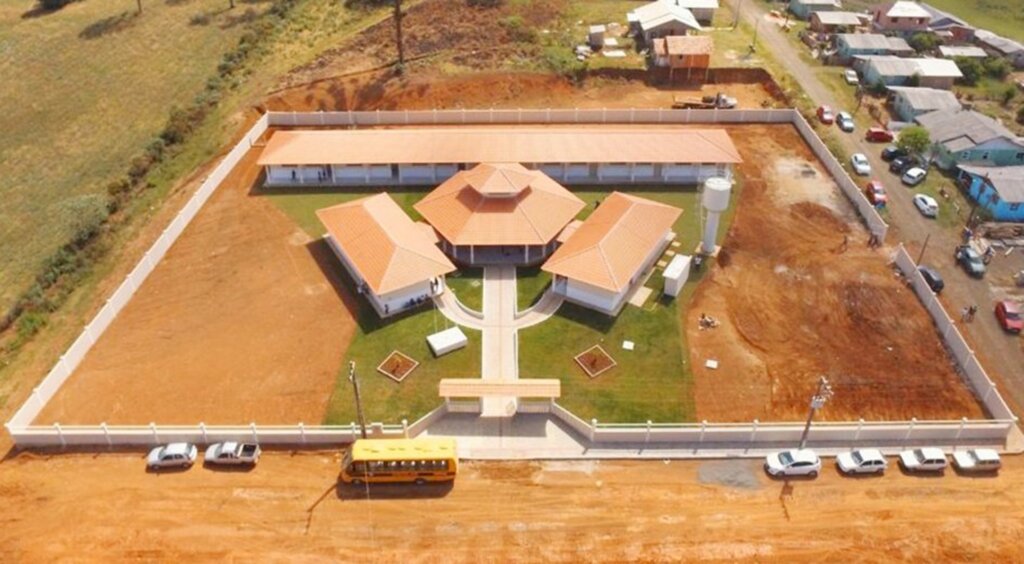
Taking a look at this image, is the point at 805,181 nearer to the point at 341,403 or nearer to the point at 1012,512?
the point at 1012,512

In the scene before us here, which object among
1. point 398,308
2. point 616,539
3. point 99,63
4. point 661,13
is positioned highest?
point 661,13

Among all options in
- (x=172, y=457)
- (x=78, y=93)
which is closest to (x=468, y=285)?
(x=172, y=457)

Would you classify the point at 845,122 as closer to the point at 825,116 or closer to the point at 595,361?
the point at 825,116

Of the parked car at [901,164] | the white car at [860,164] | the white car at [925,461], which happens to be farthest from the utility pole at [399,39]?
the white car at [925,461]

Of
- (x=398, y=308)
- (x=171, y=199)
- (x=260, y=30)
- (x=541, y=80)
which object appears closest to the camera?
(x=398, y=308)

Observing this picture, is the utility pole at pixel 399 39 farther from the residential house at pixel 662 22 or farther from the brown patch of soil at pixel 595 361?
the brown patch of soil at pixel 595 361

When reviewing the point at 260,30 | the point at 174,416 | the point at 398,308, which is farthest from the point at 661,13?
the point at 174,416
